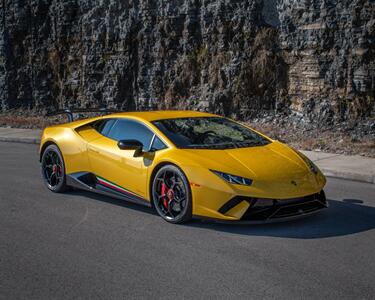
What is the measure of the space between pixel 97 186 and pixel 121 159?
738mm

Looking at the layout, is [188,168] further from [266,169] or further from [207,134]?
[207,134]

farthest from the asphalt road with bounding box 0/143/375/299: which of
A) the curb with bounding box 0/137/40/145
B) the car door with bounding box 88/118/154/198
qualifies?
the curb with bounding box 0/137/40/145

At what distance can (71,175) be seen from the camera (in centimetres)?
864

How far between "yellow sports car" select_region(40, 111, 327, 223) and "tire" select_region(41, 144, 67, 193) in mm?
15

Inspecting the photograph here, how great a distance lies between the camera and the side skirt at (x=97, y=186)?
25.0 feet

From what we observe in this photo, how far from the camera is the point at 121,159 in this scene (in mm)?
7672

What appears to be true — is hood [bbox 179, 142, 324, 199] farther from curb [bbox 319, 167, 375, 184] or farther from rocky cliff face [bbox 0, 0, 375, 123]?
rocky cliff face [bbox 0, 0, 375, 123]

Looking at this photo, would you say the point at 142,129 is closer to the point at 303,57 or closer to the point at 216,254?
the point at 216,254

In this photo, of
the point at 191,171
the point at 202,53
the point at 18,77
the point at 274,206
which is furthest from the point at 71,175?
the point at 18,77

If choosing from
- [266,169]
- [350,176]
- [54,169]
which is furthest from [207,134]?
[350,176]

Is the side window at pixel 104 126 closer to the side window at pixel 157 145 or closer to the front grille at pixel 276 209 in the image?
the side window at pixel 157 145

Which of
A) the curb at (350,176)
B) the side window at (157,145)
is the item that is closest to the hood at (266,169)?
the side window at (157,145)

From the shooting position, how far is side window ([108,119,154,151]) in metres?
7.66

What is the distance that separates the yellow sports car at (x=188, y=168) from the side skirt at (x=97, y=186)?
0.01 metres
